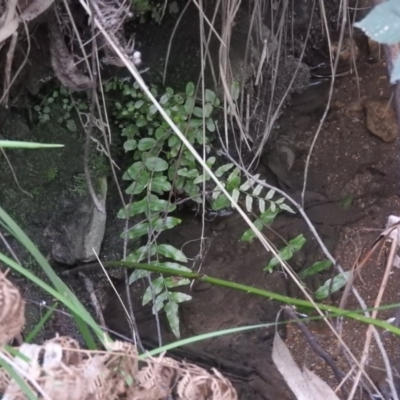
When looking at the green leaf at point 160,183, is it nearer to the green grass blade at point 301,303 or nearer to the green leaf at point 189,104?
the green leaf at point 189,104

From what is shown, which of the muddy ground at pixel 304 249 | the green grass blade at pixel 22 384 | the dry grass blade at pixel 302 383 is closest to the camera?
the green grass blade at pixel 22 384

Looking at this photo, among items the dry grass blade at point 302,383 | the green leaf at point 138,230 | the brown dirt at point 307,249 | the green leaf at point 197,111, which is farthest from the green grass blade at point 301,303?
the brown dirt at point 307,249

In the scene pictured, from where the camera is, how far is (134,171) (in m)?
1.27

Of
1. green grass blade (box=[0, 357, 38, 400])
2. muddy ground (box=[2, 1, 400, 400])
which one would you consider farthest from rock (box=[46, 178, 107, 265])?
green grass blade (box=[0, 357, 38, 400])

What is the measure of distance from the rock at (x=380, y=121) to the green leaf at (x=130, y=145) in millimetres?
803

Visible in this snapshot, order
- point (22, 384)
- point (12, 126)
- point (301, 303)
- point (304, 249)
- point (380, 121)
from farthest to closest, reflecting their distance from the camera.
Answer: point (380, 121) → point (304, 249) → point (12, 126) → point (301, 303) → point (22, 384)

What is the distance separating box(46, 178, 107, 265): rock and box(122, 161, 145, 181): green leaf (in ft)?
0.20

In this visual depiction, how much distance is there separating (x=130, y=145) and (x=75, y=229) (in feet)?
0.74

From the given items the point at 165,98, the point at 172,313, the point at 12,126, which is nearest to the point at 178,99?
the point at 165,98

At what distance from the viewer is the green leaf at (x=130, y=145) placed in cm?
129

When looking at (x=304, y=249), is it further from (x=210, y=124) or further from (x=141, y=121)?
(x=141, y=121)

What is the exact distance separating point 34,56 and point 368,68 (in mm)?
1069

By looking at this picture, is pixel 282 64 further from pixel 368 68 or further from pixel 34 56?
pixel 34 56

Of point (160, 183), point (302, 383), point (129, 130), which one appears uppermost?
point (129, 130)
